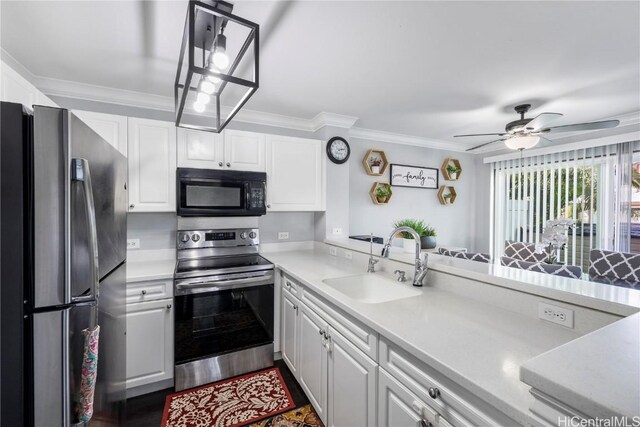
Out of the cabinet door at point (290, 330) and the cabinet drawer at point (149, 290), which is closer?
the cabinet drawer at point (149, 290)

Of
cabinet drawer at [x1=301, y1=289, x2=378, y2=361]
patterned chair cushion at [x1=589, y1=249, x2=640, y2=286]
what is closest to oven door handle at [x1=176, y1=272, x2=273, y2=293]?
cabinet drawer at [x1=301, y1=289, x2=378, y2=361]

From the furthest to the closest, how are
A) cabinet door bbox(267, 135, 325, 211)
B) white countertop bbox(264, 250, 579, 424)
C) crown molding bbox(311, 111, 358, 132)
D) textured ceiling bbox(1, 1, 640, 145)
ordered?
crown molding bbox(311, 111, 358, 132) → cabinet door bbox(267, 135, 325, 211) → textured ceiling bbox(1, 1, 640, 145) → white countertop bbox(264, 250, 579, 424)

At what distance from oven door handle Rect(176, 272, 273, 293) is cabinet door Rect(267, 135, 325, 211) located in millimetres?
712

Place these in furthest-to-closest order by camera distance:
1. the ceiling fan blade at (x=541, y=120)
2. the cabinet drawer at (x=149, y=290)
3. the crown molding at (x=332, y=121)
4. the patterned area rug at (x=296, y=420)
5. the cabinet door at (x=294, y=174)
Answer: the crown molding at (x=332, y=121) → the cabinet door at (x=294, y=174) → the ceiling fan blade at (x=541, y=120) → the cabinet drawer at (x=149, y=290) → the patterned area rug at (x=296, y=420)

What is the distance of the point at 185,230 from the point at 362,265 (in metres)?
1.66

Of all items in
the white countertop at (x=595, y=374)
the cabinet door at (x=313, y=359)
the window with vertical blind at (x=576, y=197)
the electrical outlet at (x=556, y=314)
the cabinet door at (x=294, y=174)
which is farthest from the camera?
the window with vertical blind at (x=576, y=197)

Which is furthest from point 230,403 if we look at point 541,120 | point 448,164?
point 448,164

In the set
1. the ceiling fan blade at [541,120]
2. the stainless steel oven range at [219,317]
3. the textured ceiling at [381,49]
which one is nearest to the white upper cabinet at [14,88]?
the textured ceiling at [381,49]

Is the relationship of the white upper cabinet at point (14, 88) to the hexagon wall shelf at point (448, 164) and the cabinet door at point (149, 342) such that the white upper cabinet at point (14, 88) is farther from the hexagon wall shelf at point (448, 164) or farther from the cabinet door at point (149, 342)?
the hexagon wall shelf at point (448, 164)

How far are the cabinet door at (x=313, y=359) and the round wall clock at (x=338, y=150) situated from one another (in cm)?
172

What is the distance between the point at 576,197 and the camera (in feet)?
11.5

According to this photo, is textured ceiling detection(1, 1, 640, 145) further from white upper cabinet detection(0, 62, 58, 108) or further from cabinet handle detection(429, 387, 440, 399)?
cabinet handle detection(429, 387, 440, 399)

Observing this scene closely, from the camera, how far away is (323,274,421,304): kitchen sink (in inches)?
73.0

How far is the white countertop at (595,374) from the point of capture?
1.52 feet
